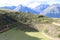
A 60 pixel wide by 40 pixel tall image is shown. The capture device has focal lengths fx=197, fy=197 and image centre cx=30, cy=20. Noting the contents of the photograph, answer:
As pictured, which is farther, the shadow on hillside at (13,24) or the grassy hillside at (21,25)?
the shadow on hillside at (13,24)

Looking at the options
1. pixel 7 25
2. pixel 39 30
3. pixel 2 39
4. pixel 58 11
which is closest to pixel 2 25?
pixel 7 25

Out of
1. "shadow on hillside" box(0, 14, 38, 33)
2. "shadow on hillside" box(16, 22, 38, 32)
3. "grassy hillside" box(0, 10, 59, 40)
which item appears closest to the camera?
"grassy hillside" box(0, 10, 59, 40)

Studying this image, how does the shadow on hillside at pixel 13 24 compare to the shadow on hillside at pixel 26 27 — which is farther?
the shadow on hillside at pixel 13 24

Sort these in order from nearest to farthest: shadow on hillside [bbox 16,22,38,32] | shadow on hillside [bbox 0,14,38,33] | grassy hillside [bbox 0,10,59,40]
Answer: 1. grassy hillside [bbox 0,10,59,40]
2. shadow on hillside [bbox 16,22,38,32]
3. shadow on hillside [bbox 0,14,38,33]

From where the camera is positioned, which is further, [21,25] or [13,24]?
[13,24]

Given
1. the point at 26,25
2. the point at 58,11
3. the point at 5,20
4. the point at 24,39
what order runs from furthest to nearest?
the point at 58,11 < the point at 5,20 < the point at 26,25 < the point at 24,39

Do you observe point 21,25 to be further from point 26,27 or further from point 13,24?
point 13,24

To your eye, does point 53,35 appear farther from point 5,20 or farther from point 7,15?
point 7,15

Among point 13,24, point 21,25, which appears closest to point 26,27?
point 21,25

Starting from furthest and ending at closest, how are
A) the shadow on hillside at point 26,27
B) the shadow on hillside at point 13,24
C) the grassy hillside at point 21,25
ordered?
the shadow on hillside at point 13,24 → the shadow on hillside at point 26,27 → the grassy hillside at point 21,25

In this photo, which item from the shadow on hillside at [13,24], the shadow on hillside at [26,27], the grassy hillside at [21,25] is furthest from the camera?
the shadow on hillside at [13,24]

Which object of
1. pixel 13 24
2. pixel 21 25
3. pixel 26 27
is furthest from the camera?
pixel 13 24
